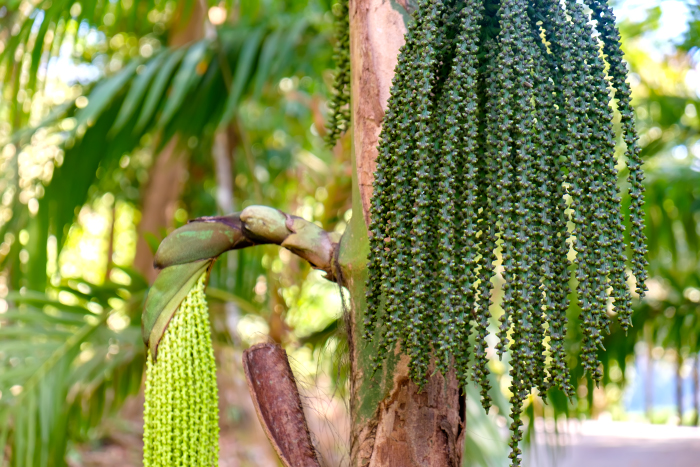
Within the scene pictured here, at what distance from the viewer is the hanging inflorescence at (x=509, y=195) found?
72 centimetres

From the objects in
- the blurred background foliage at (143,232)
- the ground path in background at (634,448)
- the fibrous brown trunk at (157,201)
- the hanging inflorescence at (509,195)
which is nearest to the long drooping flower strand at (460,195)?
the hanging inflorescence at (509,195)

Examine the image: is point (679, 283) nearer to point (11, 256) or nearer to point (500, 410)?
point (500, 410)

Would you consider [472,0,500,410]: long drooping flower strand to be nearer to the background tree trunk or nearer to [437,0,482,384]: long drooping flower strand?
[437,0,482,384]: long drooping flower strand

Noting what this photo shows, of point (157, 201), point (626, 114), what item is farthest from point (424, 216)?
point (157, 201)

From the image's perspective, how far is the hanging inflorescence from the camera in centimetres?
72

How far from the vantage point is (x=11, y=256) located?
81.1 inches

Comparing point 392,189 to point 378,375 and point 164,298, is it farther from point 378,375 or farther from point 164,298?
point 164,298

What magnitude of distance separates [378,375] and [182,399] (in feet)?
0.91

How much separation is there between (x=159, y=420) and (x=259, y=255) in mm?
1568

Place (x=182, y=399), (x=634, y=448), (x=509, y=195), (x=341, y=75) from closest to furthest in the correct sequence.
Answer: (x=509, y=195) → (x=182, y=399) → (x=341, y=75) → (x=634, y=448)

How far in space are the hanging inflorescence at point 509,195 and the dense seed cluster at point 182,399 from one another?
27cm

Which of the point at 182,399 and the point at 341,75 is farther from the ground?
the point at 341,75

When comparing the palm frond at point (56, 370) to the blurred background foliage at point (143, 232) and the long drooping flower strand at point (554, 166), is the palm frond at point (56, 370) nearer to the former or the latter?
the blurred background foliage at point (143, 232)

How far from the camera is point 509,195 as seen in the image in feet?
2.40
